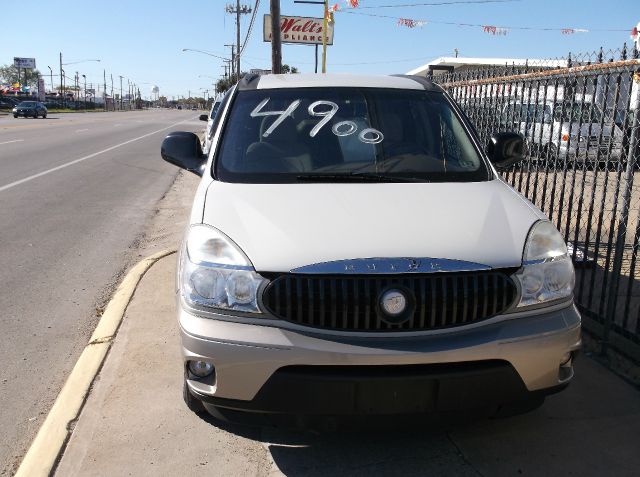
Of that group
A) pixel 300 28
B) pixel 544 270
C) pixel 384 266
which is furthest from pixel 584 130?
pixel 300 28

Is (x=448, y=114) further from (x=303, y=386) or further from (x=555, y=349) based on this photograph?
(x=303, y=386)

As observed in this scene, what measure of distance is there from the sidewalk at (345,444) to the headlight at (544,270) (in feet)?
2.71

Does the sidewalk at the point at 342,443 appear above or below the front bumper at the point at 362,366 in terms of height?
below

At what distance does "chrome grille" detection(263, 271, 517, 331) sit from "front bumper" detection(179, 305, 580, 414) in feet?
0.18

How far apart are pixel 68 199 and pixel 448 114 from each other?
7982 millimetres

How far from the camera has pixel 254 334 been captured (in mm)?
2650

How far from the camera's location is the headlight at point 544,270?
282cm

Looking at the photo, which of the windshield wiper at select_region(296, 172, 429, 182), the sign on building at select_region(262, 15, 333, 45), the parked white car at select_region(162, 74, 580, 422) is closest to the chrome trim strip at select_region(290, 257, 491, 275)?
the parked white car at select_region(162, 74, 580, 422)

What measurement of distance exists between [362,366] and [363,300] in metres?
0.27

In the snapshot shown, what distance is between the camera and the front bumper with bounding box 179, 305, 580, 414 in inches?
102

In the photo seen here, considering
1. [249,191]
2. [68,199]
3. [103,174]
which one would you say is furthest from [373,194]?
[103,174]

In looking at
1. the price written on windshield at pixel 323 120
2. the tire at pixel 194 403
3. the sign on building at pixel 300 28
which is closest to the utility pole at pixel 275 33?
the price written on windshield at pixel 323 120

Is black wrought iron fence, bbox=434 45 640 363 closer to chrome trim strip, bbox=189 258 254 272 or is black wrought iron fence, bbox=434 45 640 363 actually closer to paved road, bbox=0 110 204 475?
chrome trim strip, bbox=189 258 254 272

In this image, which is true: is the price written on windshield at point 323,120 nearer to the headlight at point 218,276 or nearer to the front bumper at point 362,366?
the headlight at point 218,276
